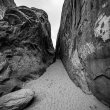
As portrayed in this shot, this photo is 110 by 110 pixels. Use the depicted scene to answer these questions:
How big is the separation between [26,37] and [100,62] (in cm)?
591

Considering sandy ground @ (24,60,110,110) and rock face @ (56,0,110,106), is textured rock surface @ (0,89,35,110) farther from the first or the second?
rock face @ (56,0,110,106)

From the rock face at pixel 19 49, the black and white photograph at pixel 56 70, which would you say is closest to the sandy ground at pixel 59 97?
the black and white photograph at pixel 56 70

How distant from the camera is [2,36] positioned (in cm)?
660

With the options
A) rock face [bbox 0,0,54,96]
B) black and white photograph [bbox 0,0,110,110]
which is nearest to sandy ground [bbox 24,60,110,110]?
black and white photograph [bbox 0,0,110,110]

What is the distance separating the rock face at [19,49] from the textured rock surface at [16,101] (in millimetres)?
831

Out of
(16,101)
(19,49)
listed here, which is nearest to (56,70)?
(19,49)

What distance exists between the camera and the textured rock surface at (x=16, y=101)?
3.55 meters

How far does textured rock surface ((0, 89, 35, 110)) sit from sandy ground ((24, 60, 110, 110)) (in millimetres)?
334

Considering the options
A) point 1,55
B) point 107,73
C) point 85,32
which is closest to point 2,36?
point 1,55

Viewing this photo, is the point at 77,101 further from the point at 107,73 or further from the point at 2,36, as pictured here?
the point at 2,36

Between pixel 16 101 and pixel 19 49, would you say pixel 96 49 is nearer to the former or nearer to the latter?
pixel 16 101

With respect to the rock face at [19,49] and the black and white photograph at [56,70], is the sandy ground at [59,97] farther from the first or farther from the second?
the rock face at [19,49]

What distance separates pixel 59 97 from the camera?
4477mm

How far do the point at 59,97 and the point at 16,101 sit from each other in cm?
188
